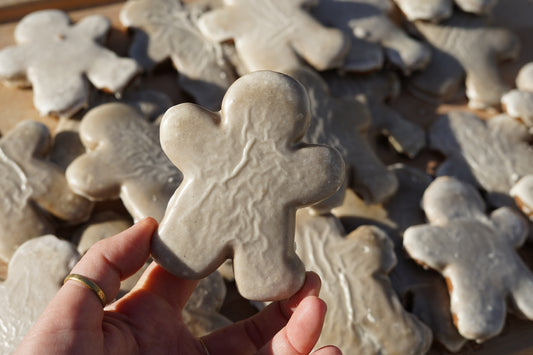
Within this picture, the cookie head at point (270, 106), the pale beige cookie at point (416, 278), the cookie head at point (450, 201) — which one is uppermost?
the cookie head at point (270, 106)

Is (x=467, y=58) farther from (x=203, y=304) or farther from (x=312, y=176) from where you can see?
(x=203, y=304)

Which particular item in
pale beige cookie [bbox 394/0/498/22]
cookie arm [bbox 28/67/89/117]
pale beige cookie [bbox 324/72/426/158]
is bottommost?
pale beige cookie [bbox 324/72/426/158]

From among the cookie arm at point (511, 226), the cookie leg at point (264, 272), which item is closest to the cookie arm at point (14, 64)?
the cookie leg at point (264, 272)

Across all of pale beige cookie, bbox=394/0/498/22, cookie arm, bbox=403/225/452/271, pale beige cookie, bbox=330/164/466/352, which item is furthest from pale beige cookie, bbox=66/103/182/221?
pale beige cookie, bbox=394/0/498/22

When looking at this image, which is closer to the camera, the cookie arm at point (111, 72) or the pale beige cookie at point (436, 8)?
the cookie arm at point (111, 72)

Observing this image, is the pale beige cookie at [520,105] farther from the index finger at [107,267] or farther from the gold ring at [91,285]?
the gold ring at [91,285]

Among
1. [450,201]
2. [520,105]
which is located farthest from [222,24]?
[520,105]

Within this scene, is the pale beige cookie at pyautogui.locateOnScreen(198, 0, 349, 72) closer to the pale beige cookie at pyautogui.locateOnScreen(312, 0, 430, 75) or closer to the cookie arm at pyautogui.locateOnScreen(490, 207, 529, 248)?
the pale beige cookie at pyautogui.locateOnScreen(312, 0, 430, 75)
